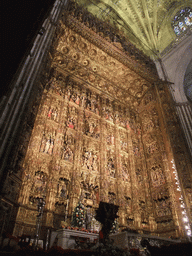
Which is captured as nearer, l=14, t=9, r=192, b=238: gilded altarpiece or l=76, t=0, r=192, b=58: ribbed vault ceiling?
l=14, t=9, r=192, b=238: gilded altarpiece

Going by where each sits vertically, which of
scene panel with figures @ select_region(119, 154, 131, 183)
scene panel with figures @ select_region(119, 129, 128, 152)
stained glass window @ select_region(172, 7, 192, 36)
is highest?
stained glass window @ select_region(172, 7, 192, 36)

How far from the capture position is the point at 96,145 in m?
12.3

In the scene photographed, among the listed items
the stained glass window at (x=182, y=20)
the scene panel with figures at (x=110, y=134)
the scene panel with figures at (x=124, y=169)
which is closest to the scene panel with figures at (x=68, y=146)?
the scene panel with figures at (x=110, y=134)

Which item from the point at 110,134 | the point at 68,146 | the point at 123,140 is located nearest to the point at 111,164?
the point at 110,134

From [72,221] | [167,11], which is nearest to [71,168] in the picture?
[72,221]

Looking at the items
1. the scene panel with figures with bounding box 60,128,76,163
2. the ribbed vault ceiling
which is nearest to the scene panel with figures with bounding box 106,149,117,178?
the scene panel with figures with bounding box 60,128,76,163

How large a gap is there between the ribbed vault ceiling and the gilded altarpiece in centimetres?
751

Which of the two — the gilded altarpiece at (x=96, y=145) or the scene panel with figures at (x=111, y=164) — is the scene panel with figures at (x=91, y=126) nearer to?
the gilded altarpiece at (x=96, y=145)

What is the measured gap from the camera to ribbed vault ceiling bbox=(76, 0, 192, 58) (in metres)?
20.1

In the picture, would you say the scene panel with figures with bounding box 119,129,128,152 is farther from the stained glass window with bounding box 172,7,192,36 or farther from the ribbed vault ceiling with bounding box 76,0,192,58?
the stained glass window with bounding box 172,7,192,36

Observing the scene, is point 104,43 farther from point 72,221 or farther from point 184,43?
point 72,221

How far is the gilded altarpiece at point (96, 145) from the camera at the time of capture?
30.3ft

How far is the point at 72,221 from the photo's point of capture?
8.26 meters

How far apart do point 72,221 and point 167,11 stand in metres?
23.0
